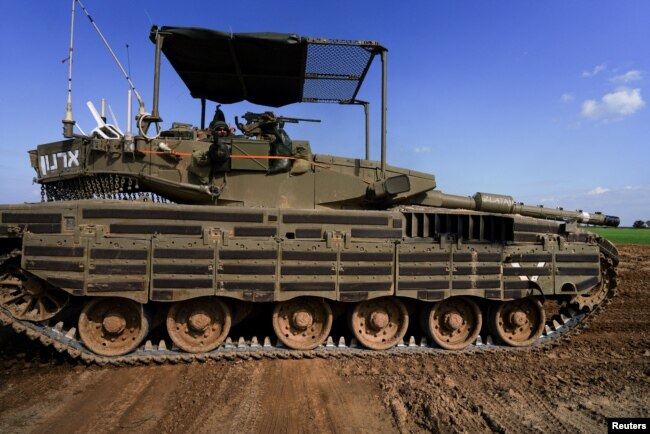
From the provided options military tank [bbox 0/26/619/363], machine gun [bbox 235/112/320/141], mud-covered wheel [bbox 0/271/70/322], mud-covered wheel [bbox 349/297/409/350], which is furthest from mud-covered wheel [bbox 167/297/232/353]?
machine gun [bbox 235/112/320/141]

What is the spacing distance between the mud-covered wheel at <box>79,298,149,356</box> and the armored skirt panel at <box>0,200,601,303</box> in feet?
1.53

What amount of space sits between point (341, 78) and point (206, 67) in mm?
3026

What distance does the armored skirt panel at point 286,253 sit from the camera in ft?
18.7

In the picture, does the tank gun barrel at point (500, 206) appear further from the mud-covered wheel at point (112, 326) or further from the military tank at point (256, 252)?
the mud-covered wheel at point (112, 326)

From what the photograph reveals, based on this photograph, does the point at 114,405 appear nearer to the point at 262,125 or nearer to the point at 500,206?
the point at 262,125

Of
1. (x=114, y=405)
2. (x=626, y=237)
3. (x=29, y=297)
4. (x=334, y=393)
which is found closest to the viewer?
(x=114, y=405)

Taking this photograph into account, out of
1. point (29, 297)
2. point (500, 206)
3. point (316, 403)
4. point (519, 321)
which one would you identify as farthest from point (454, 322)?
point (29, 297)

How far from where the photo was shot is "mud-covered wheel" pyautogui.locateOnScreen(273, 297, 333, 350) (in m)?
6.39

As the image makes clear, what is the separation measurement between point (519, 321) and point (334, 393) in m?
3.92

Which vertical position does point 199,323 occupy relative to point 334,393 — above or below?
above

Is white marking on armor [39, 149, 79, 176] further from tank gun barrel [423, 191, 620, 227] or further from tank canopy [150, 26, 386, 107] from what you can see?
tank gun barrel [423, 191, 620, 227]

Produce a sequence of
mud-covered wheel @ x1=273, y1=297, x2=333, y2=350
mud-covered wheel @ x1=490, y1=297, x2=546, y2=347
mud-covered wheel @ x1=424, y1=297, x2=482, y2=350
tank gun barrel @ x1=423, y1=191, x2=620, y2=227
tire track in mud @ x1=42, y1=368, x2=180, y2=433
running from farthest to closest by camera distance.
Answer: tank gun barrel @ x1=423, y1=191, x2=620, y2=227, mud-covered wheel @ x1=490, y1=297, x2=546, y2=347, mud-covered wheel @ x1=424, y1=297, x2=482, y2=350, mud-covered wheel @ x1=273, y1=297, x2=333, y2=350, tire track in mud @ x1=42, y1=368, x2=180, y2=433

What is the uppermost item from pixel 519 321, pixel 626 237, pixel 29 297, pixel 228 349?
pixel 626 237

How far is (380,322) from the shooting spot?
6594 mm
